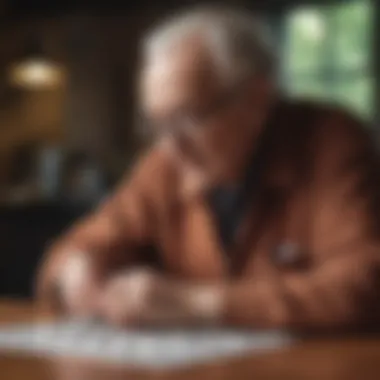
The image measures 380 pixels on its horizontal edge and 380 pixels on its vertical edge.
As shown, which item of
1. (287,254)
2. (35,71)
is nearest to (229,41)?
(287,254)

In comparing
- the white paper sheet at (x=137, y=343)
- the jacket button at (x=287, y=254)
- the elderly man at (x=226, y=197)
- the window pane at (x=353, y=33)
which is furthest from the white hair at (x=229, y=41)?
the white paper sheet at (x=137, y=343)

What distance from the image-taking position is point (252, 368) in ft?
3.74

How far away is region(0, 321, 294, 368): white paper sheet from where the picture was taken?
1222 millimetres

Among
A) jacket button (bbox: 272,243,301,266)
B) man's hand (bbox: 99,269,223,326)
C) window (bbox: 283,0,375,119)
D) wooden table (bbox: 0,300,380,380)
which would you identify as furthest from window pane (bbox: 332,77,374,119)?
wooden table (bbox: 0,300,380,380)

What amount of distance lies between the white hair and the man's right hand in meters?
0.35

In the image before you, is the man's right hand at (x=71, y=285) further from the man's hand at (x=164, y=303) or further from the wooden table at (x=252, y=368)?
the wooden table at (x=252, y=368)

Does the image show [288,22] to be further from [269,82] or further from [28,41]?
[28,41]

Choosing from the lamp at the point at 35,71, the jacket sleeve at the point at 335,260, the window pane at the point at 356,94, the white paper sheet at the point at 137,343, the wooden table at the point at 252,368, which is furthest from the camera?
the lamp at the point at 35,71

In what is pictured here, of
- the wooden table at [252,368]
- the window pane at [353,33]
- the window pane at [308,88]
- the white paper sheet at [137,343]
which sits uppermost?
the window pane at [353,33]

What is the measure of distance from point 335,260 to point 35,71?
86cm

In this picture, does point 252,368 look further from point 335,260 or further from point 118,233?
point 118,233

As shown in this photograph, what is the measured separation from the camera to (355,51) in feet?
5.72

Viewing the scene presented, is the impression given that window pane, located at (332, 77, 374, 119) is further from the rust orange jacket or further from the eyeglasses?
the eyeglasses

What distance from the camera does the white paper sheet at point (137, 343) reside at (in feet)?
4.01
